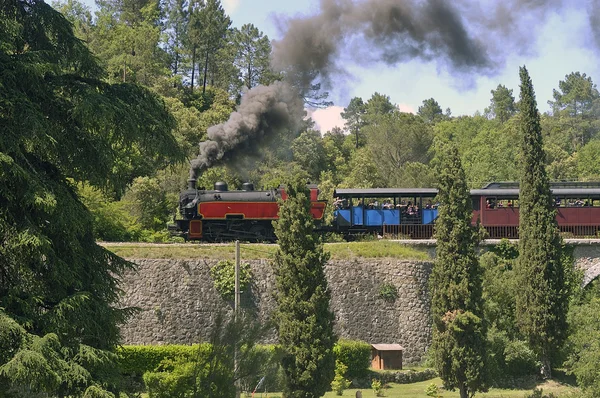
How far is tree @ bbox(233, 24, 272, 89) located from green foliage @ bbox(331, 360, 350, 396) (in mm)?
33093

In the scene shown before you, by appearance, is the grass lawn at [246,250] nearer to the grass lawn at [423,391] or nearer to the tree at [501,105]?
the grass lawn at [423,391]

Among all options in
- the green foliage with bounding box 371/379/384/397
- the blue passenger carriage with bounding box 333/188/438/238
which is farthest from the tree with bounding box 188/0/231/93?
the green foliage with bounding box 371/379/384/397

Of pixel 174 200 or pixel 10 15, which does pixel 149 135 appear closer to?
pixel 10 15

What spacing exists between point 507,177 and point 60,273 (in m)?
66.2

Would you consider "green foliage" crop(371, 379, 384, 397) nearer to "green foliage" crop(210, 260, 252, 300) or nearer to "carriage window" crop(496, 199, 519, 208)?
"green foliage" crop(210, 260, 252, 300)

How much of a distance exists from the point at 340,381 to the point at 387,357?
151 inches

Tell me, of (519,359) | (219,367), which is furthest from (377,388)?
(219,367)

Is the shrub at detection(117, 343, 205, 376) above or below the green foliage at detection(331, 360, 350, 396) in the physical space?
above

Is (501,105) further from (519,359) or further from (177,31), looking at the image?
(519,359)

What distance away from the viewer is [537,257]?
1414 inches

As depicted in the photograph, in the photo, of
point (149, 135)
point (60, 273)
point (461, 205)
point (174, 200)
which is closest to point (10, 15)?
point (149, 135)

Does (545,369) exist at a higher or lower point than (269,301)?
lower

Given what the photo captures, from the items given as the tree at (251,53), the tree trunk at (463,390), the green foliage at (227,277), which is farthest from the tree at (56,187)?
the tree at (251,53)

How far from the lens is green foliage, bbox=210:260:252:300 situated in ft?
115
